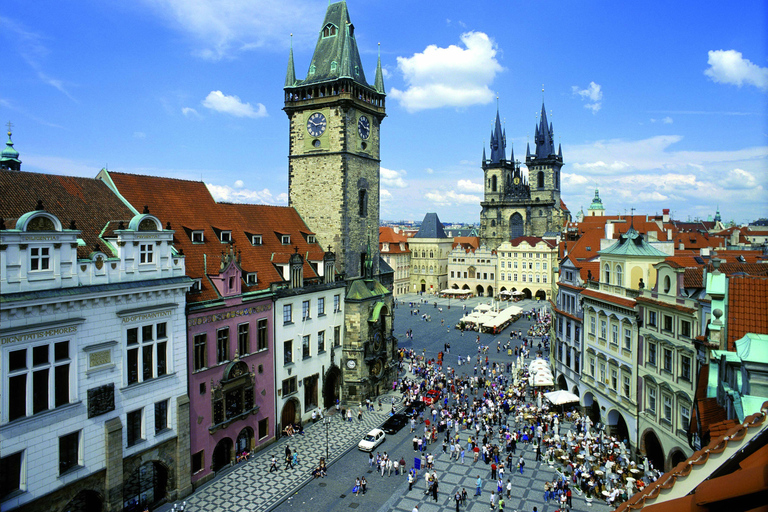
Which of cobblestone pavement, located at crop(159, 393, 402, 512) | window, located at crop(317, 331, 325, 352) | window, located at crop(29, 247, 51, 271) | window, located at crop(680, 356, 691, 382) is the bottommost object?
cobblestone pavement, located at crop(159, 393, 402, 512)

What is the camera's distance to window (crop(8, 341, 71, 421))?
2092 cm

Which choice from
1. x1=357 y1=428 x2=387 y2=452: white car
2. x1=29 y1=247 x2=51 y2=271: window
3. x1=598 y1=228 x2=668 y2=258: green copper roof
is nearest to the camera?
x1=29 y1=247 x2=51 y2=271: window

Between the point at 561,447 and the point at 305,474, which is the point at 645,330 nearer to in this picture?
the point at 561,447

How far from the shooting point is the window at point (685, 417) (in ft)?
90.9

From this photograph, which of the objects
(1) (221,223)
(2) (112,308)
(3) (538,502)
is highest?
(1) (221,223)

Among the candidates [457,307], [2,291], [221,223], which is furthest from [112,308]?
[457,307]

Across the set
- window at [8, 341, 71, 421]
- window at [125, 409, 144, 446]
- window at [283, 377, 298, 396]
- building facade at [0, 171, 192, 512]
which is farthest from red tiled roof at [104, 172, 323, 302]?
window at [8, 341, 71, 421]

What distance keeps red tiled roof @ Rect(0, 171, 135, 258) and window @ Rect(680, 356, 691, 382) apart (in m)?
30.6

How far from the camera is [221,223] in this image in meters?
37.2

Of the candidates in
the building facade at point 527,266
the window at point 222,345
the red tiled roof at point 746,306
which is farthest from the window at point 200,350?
the building facade at point 527,266

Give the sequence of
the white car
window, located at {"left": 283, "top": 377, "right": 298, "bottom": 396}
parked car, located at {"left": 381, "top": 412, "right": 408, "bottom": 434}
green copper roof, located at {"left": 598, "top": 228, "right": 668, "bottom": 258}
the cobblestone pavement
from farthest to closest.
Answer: parked car, located at {"left": 381, "top": 412, "right": 408, "bottom": 434}
window, located at {"left": 283, "top": 377, "right": 298, "bottom": 396}
green copper roof, located at {"left": 598, "top": 228, "right": 668, "bottom": 258}
the white car
the cobblestone pavement

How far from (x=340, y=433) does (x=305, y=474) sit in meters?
6.68

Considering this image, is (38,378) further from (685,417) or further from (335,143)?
(685,417)

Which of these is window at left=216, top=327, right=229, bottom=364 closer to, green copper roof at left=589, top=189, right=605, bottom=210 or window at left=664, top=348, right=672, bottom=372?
window at left=664, top=348, right=672, bottom=372
